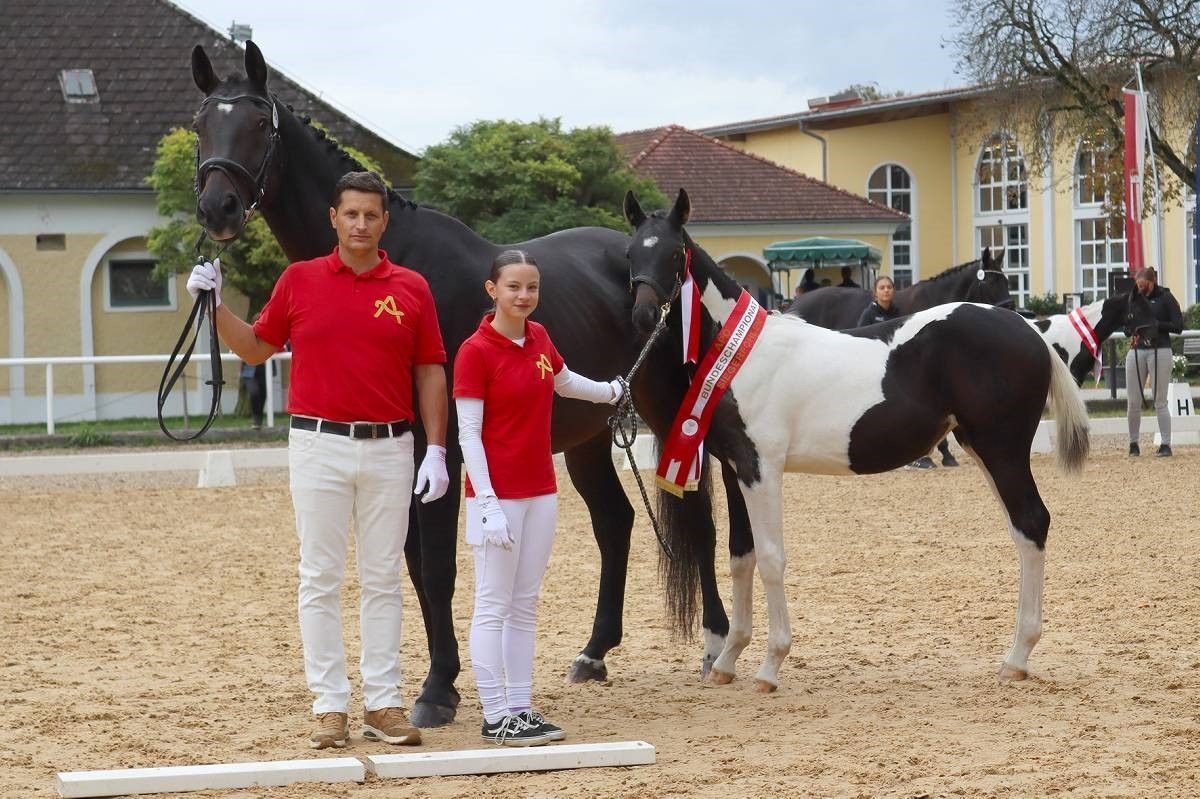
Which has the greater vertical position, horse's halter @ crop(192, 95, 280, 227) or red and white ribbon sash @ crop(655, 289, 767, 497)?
horse's halter @ crop(192, 95, 280, 227)

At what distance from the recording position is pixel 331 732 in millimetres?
5141

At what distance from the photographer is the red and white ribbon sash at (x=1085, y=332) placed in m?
15.0

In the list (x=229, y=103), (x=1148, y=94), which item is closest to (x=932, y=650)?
(x=229, y=103)

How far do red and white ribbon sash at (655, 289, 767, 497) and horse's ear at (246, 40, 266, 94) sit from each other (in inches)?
82.4

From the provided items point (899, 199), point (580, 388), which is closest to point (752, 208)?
point (899, 199)

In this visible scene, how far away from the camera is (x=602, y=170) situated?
1029 inches

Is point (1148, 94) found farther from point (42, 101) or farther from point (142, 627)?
point (142, 627)

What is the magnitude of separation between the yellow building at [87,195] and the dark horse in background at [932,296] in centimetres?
1174

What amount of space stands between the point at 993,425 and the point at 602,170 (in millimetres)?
20476

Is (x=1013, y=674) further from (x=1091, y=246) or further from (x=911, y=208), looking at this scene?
(x=911, y=208)

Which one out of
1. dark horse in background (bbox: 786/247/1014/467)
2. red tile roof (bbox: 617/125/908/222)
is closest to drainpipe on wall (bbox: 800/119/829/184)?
red tile roof (bbox: 617/125/908/222)

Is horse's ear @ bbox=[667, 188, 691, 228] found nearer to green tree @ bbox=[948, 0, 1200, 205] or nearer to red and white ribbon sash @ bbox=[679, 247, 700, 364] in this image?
red and white ribbon sash @ bbox=[679, 247, 700, 364]

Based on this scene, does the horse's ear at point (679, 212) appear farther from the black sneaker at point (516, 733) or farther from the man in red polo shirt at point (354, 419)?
the black sneaker at point (516, 733)

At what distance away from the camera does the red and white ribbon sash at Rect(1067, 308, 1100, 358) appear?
49.3 ft
